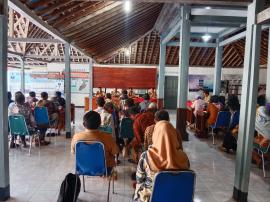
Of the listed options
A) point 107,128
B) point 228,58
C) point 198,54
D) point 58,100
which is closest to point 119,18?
point 58,100

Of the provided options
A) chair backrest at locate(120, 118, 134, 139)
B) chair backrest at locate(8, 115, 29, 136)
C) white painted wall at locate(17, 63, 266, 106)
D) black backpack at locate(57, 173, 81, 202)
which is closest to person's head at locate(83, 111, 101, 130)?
black backpack at locate(57, 173, 81, 202)

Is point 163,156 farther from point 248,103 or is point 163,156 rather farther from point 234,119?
point 234,119

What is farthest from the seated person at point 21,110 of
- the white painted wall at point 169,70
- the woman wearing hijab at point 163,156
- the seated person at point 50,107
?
the white painted wall at point 169,70

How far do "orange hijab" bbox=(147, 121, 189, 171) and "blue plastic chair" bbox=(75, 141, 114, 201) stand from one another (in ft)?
2.47

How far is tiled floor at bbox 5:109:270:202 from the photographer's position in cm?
315

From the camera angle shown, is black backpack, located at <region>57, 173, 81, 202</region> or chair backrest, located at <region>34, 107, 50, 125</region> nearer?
black backpack, located at <region>57, 173, 81, 202</region>

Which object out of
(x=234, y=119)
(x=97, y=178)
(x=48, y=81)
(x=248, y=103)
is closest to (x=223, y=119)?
(x=234, y=119)

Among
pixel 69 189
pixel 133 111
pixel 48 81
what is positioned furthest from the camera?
pixel 48 81

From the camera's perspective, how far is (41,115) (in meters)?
5.54

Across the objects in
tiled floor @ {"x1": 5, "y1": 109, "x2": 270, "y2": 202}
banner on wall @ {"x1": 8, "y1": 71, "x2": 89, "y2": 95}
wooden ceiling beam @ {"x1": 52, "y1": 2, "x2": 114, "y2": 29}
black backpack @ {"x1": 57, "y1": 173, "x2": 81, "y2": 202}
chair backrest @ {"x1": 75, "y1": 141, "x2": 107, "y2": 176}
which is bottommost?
tiled floor @ {"x1": 5, "y1": 109, "x2": 270, "y2": 202}

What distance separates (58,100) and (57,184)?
3981mm

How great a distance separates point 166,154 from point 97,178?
2.05 meters

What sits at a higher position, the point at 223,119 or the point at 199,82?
the point at 199,82

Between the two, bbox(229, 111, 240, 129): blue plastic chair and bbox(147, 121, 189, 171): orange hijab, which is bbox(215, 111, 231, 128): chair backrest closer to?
bbox(229, 111, 240, 129): blue plastic chair
